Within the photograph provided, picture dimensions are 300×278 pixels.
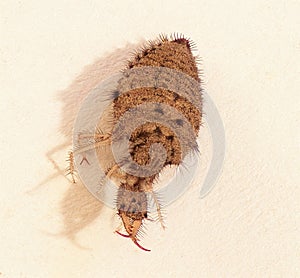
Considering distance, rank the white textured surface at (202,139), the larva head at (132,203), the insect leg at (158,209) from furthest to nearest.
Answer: the white textured surface at (202,139), the insect leg at (158,209), the larva head at (132,203)

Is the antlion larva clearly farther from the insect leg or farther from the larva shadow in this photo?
the larva shadow

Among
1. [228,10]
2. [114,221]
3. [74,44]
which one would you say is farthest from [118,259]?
[228,10]

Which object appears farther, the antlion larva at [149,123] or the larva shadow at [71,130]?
the larva shadow at [71,130]

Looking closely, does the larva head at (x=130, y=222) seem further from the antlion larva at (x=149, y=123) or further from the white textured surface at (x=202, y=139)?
the white textured surface at (x=202, y=139)

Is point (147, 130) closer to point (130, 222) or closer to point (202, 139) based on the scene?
point (130, 222)

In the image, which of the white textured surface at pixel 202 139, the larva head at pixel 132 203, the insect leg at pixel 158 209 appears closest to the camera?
the larva head at pixel 132 203

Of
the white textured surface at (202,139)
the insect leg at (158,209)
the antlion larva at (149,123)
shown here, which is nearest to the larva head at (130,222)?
the antlion larva at (149,123)

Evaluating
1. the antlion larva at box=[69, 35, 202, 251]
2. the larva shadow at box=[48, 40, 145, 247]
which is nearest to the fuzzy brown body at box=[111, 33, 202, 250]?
the antlion larva at box=[69, 35, 202, 251]
